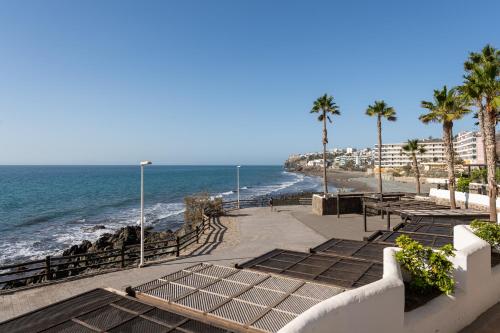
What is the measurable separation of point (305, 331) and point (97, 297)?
4.32 m

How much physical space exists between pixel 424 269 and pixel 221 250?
11481mm

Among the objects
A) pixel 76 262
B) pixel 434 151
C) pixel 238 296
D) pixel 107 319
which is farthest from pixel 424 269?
pixel 434 151

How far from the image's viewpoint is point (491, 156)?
49.0ft

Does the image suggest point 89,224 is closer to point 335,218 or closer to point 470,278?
point 335,218

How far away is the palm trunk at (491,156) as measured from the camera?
1438 cm

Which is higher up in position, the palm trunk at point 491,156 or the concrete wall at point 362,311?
the palm trunk at point 491,156

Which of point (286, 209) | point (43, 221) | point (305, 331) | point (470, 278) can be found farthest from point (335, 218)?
point (43, 221)

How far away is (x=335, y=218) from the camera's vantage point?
25.3 metres

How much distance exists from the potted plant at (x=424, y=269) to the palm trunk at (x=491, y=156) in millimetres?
10454

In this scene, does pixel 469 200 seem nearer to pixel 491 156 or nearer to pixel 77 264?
pixel 491 156

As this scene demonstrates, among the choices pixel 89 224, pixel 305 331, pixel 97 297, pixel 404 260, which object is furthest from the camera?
pixel 89 224

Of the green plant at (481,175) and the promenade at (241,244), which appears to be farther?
the green plant at (481,175)

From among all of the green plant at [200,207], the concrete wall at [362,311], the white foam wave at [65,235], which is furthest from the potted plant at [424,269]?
the white foam wave at [65,235]

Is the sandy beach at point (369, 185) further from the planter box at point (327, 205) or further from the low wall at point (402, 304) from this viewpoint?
the low wall at point (402, 304)
